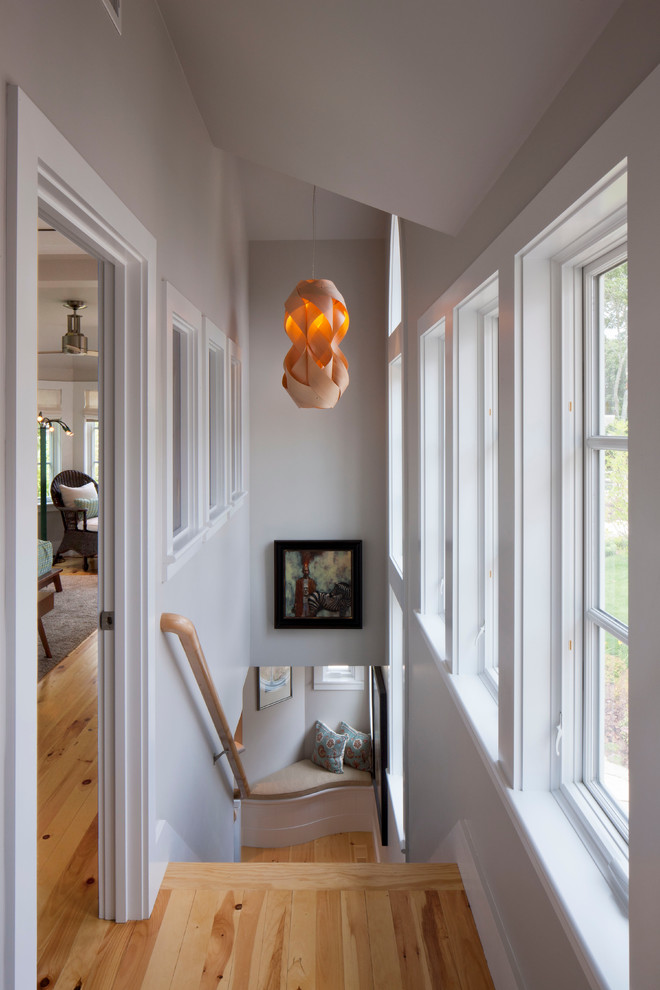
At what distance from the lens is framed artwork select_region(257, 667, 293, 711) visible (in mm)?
6730

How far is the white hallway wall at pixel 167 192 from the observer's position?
1.22 m

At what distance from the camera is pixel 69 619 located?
5152 millimetres

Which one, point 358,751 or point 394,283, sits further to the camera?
point 358,751

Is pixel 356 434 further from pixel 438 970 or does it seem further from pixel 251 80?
pixel 438 970

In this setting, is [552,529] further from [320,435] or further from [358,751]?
[358,751]

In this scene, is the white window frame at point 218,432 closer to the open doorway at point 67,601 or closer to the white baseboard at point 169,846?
the open doorway at point 67,601

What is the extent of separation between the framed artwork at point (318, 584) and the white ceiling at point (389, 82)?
2969 millimetres

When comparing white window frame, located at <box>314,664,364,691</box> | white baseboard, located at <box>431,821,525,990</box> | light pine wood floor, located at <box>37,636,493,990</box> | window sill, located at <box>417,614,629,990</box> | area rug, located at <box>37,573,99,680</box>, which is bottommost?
white window frame, located at <box>314,664,364,691</box>

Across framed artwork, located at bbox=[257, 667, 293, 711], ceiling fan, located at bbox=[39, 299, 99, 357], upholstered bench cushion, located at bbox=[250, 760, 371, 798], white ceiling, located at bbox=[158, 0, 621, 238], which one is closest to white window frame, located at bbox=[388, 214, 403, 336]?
white ceiling, located at bbox=[158, 0, 621, 238]

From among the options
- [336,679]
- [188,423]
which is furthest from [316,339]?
[336,679]

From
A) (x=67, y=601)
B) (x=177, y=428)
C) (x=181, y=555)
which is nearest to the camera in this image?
(x=181, y=555)

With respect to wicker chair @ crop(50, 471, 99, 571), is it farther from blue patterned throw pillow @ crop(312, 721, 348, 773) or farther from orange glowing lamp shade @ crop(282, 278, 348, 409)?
orange glowing lamp shade @ crop(282, 278, 348, 409)

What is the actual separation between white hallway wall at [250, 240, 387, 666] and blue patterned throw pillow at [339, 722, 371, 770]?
7.20 feet

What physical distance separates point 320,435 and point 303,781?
372 cm
